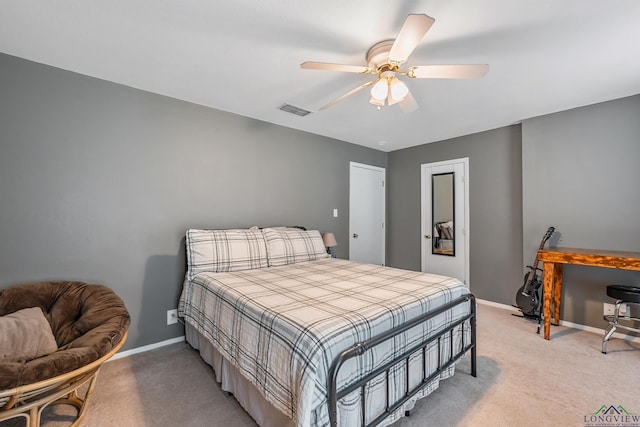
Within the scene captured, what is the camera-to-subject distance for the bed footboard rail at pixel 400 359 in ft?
3.92

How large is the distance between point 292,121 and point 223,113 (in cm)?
82

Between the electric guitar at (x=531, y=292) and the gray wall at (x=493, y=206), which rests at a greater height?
the gray wall at (x=493, y=206)

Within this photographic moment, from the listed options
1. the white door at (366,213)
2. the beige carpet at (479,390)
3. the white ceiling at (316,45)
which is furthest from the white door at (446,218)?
the beige carpet at (479,390)

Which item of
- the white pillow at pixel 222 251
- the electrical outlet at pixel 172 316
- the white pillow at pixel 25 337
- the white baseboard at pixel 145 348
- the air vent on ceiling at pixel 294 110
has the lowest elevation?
the white baseboard at pixel 145 348

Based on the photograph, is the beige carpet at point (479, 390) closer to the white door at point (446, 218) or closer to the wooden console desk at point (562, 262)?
the wooden console desk at point (562, 262)

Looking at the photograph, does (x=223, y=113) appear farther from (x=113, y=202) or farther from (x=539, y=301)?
(x=539, y=301)

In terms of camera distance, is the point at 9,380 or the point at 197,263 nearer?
the point at 9,380

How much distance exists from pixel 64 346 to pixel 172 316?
1.10m

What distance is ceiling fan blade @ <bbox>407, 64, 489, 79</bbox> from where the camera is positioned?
1.72 m

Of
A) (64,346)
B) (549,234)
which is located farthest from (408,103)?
(64,346)

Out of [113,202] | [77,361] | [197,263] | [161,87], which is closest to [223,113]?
[161,87]

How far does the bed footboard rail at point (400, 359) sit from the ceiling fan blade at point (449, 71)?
151 cm

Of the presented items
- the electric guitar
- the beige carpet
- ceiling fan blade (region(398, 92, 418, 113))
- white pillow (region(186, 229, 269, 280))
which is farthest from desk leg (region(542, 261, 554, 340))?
white pillow (region(186, 229, 269, 280))

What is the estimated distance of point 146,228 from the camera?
103 inches
